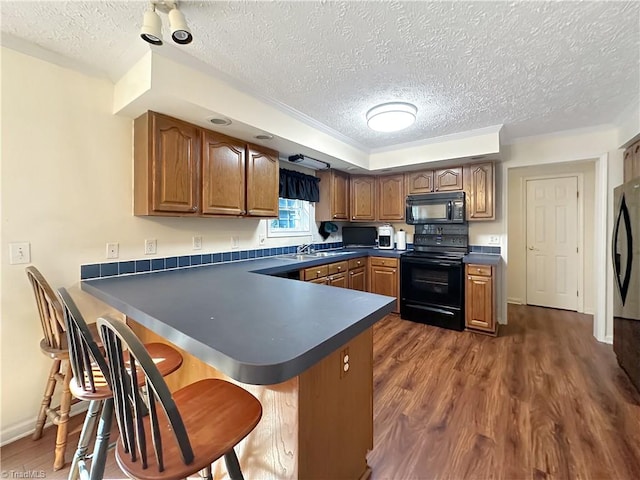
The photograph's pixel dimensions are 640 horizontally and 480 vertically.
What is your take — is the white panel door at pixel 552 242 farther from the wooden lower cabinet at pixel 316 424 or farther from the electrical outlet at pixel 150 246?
the electrical outlet at pixel 150 246

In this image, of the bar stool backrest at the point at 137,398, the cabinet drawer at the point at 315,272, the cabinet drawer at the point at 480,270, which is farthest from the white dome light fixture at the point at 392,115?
the bar stool backrest at the point at 137,398

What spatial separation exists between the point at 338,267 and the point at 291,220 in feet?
2.94

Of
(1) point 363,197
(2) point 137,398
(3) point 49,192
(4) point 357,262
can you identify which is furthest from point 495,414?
(3) point 49,192

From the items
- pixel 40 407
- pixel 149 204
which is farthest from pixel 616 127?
pixel 40 407

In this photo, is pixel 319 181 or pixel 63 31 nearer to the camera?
pixel 63 31

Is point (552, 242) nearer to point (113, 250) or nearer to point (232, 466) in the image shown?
point (232, 466)

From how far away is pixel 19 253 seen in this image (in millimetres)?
1713

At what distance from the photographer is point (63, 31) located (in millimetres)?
1590

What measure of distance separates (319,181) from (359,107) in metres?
1.59

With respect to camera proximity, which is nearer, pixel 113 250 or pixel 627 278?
pixel 113 250

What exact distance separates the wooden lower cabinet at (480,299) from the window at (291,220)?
7.11ft

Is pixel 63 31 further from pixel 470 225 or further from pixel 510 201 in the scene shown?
pixel 510 201

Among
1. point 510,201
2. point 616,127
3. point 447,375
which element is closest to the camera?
point 447,375

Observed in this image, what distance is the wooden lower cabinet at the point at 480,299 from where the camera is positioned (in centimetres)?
325
